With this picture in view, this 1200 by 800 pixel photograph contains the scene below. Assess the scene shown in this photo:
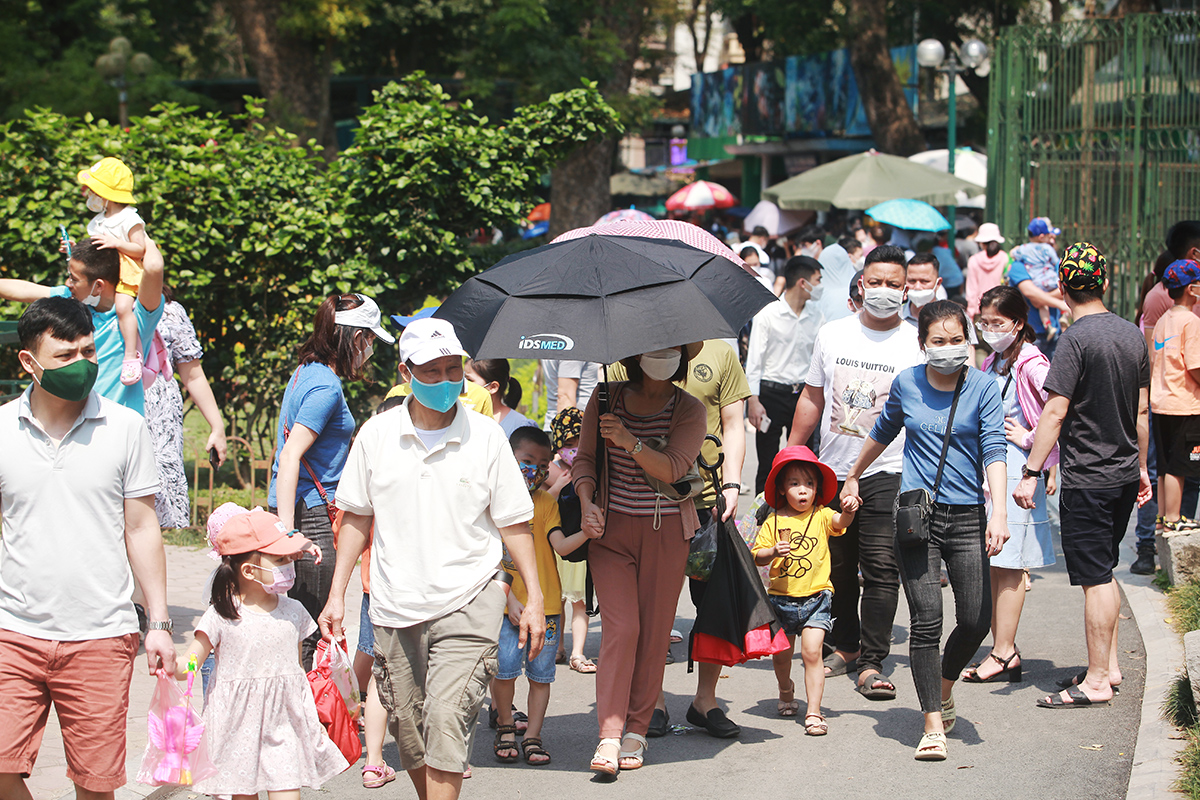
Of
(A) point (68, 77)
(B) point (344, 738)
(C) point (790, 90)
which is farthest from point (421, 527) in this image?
(C) point (790, 90)

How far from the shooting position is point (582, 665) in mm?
6395

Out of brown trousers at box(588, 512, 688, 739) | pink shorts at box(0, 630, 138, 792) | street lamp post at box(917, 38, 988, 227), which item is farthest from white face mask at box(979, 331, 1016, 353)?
street lamp post at box(917, 38, 988, 227)

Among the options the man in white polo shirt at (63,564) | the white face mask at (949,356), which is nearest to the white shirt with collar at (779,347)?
the white face mask at (949,356)

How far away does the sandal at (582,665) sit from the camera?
6.38m

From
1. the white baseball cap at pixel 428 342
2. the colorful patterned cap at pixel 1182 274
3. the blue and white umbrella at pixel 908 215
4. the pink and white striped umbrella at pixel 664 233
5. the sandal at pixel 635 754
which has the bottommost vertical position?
the sandal at pixel 635 754

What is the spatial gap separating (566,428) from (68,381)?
2.48 metres

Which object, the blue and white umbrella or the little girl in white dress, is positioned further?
the blue and white umbrella

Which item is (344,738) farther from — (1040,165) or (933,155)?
(933,155)

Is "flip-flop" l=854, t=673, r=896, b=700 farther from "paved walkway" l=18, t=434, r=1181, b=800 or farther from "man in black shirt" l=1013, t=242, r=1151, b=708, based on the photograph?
"man in black shirt" l=1013, t=242, r=1151, b=708

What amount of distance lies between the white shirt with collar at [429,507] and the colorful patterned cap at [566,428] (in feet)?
4.73

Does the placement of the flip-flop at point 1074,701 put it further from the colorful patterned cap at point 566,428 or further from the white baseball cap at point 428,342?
the white baseball cap at point 428,342

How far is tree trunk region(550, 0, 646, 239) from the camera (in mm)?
21266

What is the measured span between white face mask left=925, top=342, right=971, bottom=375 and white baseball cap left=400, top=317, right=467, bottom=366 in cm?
214

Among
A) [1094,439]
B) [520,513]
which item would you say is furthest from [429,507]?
[1094,439]
